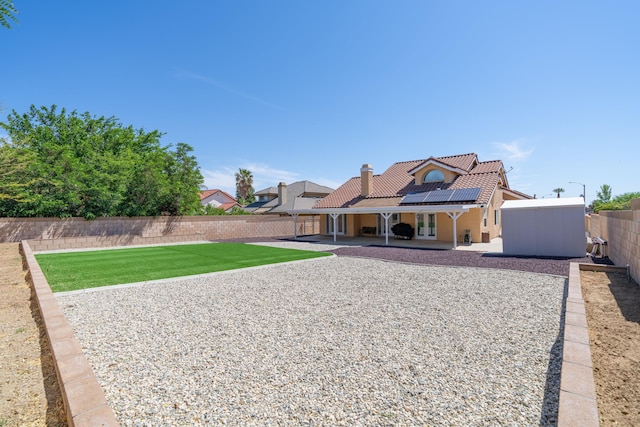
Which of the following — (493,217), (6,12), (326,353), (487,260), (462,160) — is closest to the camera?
(6,12)

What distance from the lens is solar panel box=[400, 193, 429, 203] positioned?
1898cm

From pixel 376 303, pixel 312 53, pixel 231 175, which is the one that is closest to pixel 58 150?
pixel 312 53

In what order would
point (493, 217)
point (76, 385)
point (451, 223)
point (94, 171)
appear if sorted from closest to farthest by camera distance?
point (76, 385) → point (451, 223) → point (94, 171) → point (493, 217)

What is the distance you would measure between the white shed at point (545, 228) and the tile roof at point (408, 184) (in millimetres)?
Result: 3819

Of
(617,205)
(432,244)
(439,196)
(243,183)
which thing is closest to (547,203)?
(439,196)

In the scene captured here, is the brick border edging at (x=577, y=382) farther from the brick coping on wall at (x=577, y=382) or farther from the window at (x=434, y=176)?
the window at (x=434, y=176)

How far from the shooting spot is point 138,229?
21953 millimetres

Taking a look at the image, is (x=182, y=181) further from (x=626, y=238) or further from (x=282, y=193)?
(x=626, y=238)

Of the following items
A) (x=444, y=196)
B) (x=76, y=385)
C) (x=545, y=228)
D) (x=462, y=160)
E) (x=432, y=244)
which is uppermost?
(x=462, y=160)

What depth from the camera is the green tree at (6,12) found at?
3275 millimetres

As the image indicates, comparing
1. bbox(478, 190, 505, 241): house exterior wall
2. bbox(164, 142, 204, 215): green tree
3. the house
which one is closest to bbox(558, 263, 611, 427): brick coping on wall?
the house

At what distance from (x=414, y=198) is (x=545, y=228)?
7.77 m

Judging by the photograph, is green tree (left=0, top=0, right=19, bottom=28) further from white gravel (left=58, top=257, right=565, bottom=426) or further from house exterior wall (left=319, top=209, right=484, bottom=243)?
house exterior wall (left=319, top=209, right=484, bottom=243)

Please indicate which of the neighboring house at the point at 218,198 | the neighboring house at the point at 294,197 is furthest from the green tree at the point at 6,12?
the neighboring house at the point at 218,198
